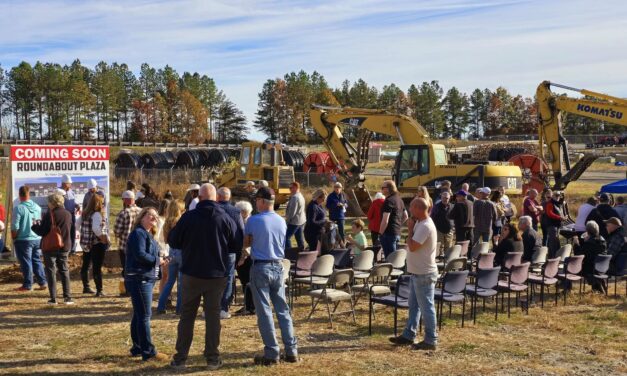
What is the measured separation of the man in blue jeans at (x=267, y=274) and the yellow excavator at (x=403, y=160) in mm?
13388

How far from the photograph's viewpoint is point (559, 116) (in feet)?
77.2

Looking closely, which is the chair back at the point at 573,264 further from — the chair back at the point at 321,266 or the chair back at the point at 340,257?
the chair back at the point at 321,266

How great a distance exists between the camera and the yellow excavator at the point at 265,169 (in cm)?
2472

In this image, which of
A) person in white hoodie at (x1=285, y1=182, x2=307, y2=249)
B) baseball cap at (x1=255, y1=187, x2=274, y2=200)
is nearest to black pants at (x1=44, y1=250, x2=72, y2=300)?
person in white hoodie at (x1=285, y1=182, x2=307, y2=249)

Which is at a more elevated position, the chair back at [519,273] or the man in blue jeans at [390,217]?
the man in blue jeans at [390,217]

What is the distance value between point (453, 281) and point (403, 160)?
12.3 m

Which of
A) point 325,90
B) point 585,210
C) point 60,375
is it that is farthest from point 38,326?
point 325,90

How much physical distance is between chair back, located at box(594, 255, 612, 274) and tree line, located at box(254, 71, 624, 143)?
3225 inches

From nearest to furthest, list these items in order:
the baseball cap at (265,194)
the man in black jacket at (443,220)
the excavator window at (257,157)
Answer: the baseball cap at (265,194) → the man in black jacket at (443,220) → the excavator window at (257,157)

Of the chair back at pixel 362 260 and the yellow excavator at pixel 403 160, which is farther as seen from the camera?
the yellow excavator at pixel 403 160

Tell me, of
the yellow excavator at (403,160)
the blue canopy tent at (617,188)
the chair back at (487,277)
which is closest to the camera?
the chair back at (487,277)

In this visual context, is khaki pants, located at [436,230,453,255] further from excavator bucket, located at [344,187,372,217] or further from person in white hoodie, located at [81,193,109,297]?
excavator bucket, located at [344,187,372,217]

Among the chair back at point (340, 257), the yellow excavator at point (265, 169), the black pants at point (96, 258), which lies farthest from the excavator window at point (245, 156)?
the chair back at point (340, 257)

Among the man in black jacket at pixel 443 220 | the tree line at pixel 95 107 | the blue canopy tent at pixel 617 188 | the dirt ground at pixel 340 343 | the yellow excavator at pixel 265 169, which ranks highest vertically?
the tree line at pixel 95 107
